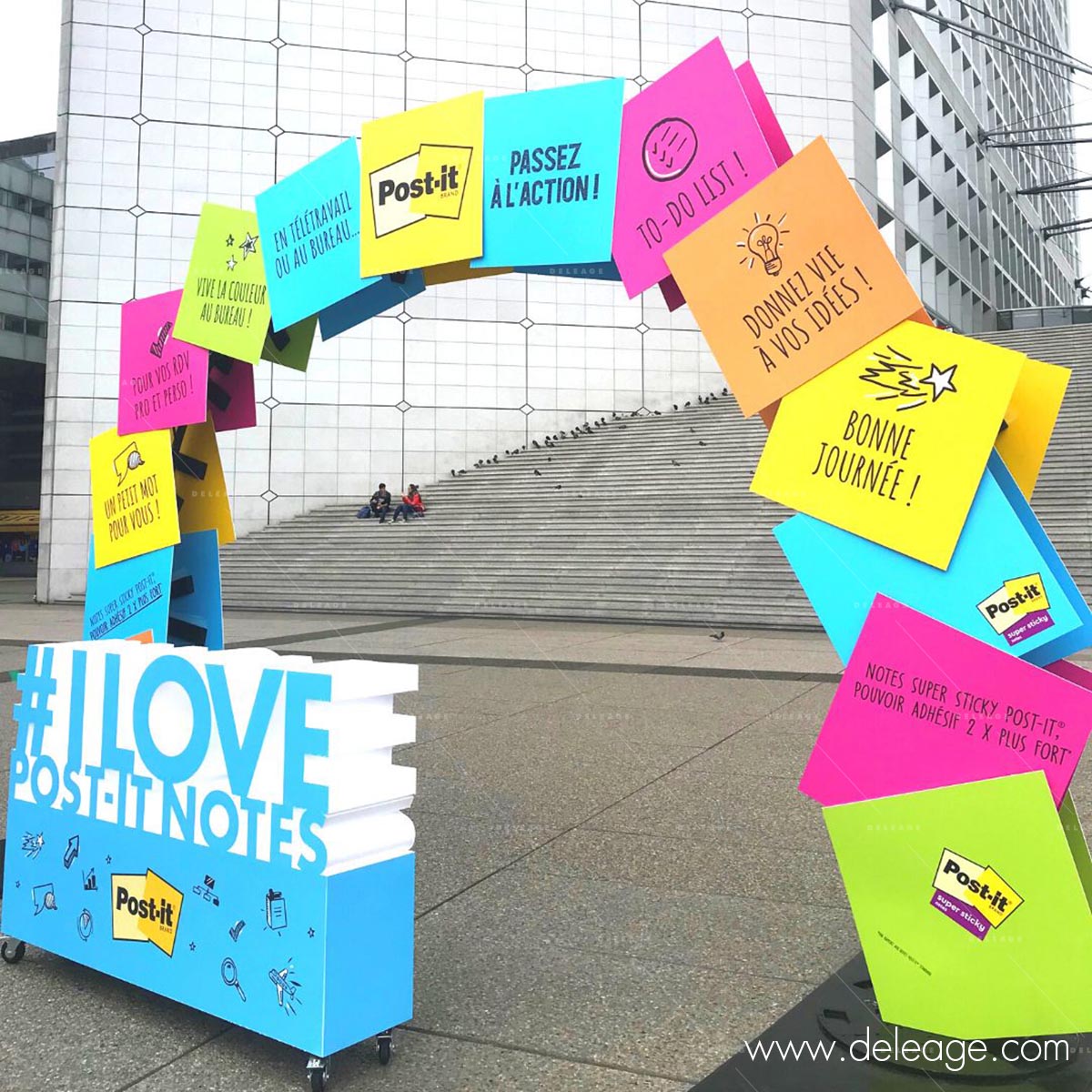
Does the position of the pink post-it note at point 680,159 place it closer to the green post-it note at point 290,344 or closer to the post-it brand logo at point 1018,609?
the post-it brand logo at point 1018,609

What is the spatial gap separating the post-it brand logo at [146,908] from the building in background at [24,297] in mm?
36160

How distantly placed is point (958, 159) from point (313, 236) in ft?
145

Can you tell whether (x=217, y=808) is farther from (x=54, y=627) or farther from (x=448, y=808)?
(x=54, y=627)

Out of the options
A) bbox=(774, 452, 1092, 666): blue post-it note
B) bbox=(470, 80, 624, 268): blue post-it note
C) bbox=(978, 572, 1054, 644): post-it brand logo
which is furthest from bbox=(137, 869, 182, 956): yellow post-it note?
bbox=(978, 572, 1054, 644): post-it brand logo

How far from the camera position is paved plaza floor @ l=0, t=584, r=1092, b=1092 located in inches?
110

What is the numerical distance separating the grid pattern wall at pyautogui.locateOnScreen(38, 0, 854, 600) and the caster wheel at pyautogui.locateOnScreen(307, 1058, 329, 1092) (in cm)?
2497

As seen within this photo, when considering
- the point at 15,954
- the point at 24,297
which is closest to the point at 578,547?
the point at 15,954

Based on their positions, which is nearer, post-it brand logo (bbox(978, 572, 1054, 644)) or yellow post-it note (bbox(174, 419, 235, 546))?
post-it brand logo (bbox(978, 572, 1054, 644))

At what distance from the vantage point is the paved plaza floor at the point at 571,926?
278 cm

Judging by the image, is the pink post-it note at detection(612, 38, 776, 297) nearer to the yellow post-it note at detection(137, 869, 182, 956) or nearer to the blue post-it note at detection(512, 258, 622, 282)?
the blue post-it note at detection(512, 258, 622, 282)

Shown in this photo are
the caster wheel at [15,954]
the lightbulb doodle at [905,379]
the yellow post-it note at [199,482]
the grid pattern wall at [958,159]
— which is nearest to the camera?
the lightbulb doodle at [905,379]

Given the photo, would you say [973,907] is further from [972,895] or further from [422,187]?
[422,187]

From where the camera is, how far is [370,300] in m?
4.44

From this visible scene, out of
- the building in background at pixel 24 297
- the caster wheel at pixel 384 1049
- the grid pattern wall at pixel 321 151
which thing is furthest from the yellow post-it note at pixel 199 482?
the building in background at pixel 24 297
